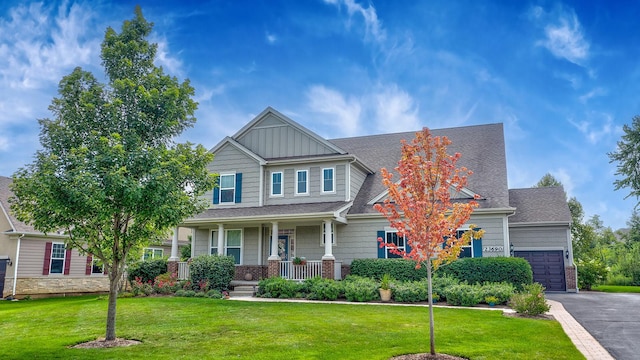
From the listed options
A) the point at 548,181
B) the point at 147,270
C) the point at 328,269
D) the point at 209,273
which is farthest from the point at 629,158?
the point at 147,270

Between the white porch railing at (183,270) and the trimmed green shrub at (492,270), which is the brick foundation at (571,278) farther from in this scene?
the white porch railing at (183,270)

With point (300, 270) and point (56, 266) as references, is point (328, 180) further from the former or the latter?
point (56, 266)

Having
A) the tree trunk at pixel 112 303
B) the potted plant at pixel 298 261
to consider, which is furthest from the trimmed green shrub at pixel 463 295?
the tree trunk at pixel 112 303

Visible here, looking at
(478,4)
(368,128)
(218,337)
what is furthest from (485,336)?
(368,128)

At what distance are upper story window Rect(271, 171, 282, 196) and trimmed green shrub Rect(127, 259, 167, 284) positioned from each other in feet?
20.5

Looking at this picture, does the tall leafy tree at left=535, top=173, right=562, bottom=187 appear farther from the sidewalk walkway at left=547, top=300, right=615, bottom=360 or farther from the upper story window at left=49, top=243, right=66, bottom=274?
the upper story window at left=49, top=243, right=66, bottom=274

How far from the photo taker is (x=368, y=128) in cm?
2847

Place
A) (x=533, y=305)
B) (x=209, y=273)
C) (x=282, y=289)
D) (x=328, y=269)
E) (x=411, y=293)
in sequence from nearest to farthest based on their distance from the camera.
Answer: (x=533, y=305) → (x=411, y=293) → (x=282, y=289) → (x=328, y=269) → (x=209, y=273)

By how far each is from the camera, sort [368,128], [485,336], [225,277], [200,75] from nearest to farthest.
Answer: [485,336] → [200,75] → [225,277] → [368,128]

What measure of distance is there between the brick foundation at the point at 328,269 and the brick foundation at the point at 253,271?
3281 millimetres

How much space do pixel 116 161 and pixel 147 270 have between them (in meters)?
13.8

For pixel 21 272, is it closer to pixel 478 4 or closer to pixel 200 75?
pixel 200 75

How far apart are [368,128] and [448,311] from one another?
1678 cm

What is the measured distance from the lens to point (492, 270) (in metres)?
17.3
